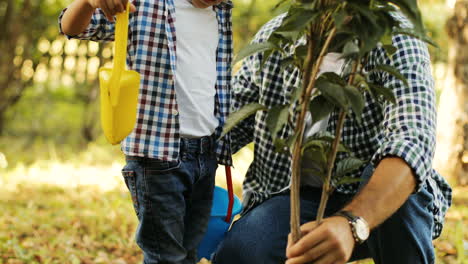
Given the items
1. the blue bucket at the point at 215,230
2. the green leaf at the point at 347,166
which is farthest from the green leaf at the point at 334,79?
the blue bucket at the point at 215,230

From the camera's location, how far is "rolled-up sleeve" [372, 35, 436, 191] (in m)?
1.51

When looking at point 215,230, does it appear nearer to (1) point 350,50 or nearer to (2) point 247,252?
(2) point 247,252

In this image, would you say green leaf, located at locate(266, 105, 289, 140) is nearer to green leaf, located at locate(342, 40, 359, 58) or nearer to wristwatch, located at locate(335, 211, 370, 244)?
green leaf, located at locate(342, 40, 359, 58)

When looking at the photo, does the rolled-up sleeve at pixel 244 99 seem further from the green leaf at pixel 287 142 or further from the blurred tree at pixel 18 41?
the blurred tree at pixel 18 41

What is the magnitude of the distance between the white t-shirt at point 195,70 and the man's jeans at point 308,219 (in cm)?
A: 36

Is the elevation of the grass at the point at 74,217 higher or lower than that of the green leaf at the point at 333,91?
lower

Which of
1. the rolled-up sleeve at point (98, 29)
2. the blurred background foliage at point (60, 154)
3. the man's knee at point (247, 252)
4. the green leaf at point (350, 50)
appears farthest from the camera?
the blurred background foliage at point (60, 154)

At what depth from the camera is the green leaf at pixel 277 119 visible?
121 cm

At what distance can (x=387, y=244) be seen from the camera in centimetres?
182

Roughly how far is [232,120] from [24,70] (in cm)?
649

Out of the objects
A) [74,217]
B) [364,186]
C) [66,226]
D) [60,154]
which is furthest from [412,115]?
[60,154]

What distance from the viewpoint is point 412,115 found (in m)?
1.59

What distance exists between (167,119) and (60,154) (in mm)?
4571

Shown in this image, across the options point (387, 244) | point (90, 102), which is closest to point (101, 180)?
point (90, 102)
